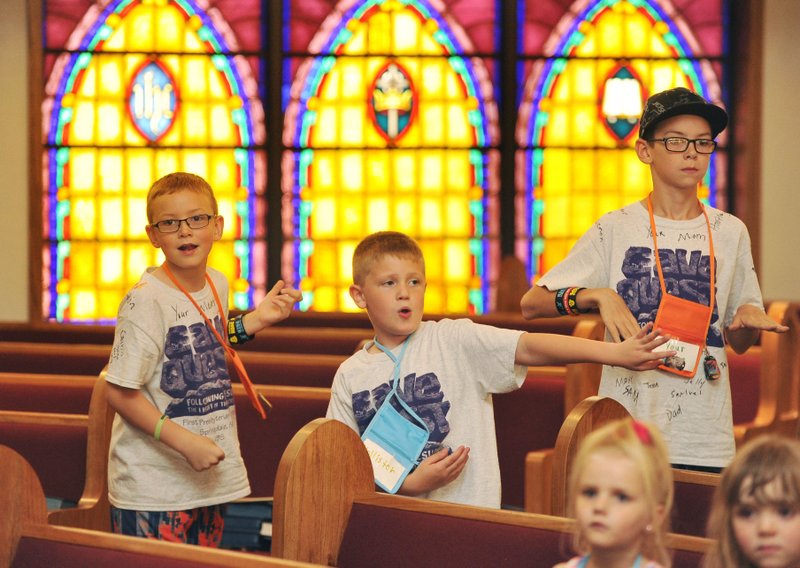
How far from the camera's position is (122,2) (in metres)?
8.57

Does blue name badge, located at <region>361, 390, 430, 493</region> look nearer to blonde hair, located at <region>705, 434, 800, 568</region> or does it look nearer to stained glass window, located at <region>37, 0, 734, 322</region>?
blonde hair, located at <region>705, 434, 800, 568</region>

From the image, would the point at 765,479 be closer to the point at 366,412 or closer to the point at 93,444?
the point at 366,412

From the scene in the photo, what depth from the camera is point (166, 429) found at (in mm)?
2725

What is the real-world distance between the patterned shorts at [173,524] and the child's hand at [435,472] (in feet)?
1.89

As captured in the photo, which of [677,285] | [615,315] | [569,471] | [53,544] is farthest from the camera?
[677,285]

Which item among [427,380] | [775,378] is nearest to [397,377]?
[427,380]

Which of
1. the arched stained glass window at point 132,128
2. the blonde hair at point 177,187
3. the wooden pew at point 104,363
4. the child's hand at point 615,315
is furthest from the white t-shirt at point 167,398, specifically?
the arched stained glass window at point 132,128

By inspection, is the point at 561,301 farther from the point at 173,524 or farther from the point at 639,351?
the point at 173,524

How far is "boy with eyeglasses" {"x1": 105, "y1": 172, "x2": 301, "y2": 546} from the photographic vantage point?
2.83 meters

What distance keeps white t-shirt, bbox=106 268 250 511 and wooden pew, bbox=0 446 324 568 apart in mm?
500

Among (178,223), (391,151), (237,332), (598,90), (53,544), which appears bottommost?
(53,544)

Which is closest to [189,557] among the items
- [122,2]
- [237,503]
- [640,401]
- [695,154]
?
[640,401]

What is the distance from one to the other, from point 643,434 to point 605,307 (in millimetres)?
1031

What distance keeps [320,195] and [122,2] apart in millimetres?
2001
